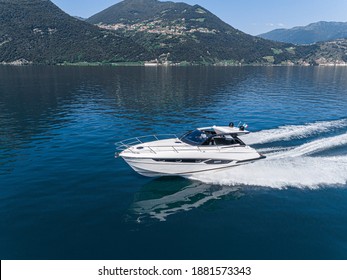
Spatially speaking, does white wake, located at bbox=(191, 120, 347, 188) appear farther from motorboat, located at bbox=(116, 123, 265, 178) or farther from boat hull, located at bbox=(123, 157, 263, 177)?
motorboat, located at bbox=(116, 123, 265, 178)

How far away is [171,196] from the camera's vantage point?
17.4 metres

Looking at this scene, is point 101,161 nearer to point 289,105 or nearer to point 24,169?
point 24,169

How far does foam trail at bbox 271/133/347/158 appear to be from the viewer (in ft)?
74.8

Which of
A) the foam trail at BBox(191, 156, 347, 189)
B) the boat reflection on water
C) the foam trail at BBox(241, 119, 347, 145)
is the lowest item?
the boat reflection on water

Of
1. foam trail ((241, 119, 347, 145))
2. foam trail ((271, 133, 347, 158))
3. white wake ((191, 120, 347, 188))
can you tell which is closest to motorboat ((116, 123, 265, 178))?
white wake ((191, 120, 347, 188))

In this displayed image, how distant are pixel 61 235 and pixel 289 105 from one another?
48165 mm

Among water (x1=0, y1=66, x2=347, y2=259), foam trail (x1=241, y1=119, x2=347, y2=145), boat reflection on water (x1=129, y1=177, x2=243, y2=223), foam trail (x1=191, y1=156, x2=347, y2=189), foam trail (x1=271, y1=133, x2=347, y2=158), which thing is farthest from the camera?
foam trail (x1=241, y1=119, x2=347, y2=145)

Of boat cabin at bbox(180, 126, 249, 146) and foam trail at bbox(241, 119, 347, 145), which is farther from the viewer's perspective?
foam trail at bbox(241, 119, 347, 145)

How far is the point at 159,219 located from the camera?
14.6 m

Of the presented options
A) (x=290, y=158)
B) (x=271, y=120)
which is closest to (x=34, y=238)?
(x=290, y=158)

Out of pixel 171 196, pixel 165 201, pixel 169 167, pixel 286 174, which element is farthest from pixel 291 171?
pixel 165 201

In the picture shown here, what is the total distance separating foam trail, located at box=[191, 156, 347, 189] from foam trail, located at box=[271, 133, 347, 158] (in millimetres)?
1294

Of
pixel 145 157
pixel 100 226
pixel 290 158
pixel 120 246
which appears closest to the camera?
pixel 120 246

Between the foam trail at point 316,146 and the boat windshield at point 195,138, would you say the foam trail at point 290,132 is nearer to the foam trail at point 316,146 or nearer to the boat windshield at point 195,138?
the foam trail at point 316,146
